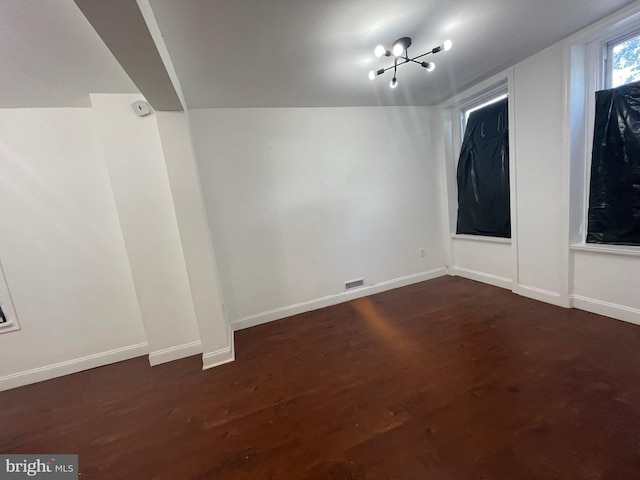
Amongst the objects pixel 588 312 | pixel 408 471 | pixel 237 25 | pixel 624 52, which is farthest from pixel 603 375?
pixel 237 25

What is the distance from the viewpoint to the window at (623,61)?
201 cm

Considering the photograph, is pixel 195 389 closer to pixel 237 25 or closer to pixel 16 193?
pixel 16 193

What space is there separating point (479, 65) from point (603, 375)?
9.11 feet

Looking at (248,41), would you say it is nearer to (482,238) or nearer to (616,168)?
(616,168)

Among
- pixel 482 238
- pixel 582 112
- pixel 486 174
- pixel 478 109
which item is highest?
pixel 478 109

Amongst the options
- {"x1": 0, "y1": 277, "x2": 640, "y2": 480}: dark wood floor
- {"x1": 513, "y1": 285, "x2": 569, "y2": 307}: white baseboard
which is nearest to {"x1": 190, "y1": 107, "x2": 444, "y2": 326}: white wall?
{"x1": 0, "y1": 277, "x2": 640, "y2": 480}: dark wood floor

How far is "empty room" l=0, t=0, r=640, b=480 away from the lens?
1.37 meters

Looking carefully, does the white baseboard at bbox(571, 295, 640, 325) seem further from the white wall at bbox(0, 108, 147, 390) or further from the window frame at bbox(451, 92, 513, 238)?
the white wall at bbox(0, 108, 147, 390)

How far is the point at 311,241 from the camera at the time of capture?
10.3 feet

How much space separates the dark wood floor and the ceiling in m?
2.16

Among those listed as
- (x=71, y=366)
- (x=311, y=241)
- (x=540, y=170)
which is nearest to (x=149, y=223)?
(x=71, y=366)

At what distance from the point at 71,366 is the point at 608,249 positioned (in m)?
5.01

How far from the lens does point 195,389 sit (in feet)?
6.32

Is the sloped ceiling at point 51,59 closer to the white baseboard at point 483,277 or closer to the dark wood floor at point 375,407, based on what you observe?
the dark wood floor at point 375,407
